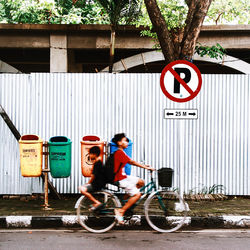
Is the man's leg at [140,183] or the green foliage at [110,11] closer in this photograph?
the man's leg at [140,183]

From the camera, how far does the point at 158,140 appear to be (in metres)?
7.80

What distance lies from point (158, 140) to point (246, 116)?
72.3 inches

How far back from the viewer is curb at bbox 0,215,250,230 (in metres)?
6.00

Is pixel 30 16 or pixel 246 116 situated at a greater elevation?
pixel 30 16

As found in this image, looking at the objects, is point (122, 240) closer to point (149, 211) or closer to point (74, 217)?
point (149, 211)

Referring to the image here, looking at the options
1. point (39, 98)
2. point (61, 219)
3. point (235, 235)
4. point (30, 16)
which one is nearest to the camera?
point (235, 235)

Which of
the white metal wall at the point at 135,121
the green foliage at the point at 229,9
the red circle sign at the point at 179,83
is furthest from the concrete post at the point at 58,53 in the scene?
the red circle sign at the point at 179,83

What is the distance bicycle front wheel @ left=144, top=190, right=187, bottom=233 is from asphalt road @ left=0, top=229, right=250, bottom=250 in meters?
0.25

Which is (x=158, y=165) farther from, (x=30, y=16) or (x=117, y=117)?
(x=30, y=16)

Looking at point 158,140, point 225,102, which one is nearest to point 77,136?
point 158,140

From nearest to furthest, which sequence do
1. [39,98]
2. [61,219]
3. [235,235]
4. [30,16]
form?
[235,235] < [61,219] < [39,98] < [30,16]

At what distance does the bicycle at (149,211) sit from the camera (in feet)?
18.6

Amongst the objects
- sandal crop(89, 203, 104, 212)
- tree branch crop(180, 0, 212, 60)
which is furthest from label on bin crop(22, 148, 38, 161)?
tree branch crop(180, 0, 212, 60)

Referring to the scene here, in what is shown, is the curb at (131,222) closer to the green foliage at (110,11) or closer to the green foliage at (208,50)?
the green foliage at (208,50)
